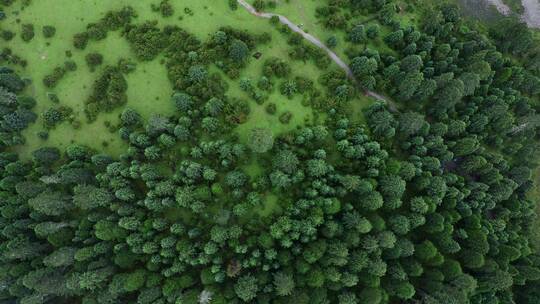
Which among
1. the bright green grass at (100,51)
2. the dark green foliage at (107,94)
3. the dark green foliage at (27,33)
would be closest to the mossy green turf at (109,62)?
the bright green grass at (100,51)

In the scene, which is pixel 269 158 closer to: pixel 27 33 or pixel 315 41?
pixel 315 41

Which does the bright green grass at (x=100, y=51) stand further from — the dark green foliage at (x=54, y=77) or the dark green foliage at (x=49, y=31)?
the dark green foliage at (x=54, y=77)

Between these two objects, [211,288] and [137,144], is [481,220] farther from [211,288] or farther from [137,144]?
[137,144]

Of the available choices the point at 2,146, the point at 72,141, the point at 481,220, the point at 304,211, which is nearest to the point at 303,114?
the point at 304,211

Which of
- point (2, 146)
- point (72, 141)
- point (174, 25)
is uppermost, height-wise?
point (174, 25)

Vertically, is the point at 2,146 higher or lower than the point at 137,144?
lower

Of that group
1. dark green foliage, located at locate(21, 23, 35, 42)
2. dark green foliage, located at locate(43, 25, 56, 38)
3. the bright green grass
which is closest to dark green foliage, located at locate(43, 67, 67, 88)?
the bright green grass

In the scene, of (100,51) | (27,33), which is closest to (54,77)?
(100,51)

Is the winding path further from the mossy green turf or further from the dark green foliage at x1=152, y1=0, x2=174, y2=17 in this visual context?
Result: the dark green foliage at x1=152, y1=0, x2=174, y2=17
